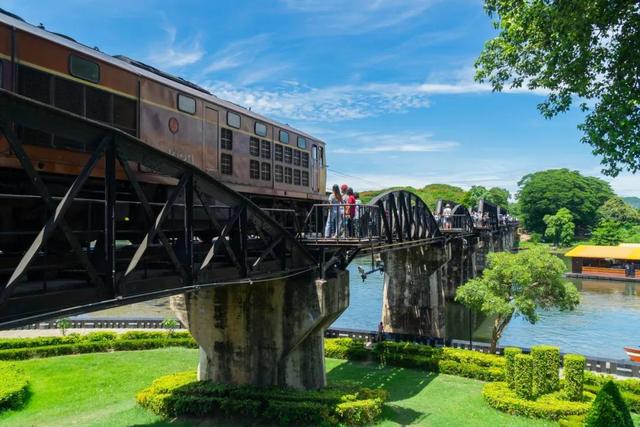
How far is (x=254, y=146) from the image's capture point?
17.6 metres

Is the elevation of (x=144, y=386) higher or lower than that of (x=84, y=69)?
lower

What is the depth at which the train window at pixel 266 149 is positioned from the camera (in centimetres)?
1811

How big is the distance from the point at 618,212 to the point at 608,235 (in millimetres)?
→ 27625

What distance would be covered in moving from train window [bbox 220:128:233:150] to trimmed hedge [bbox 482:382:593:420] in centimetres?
1246

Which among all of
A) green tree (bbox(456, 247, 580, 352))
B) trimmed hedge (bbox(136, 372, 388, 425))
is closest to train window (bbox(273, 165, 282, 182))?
trimmed hedge (bbox(136, 372, 388, 425))

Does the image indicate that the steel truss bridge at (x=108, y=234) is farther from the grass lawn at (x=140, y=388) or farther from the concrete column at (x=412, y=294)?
the concrete column at (x=412, y=294)

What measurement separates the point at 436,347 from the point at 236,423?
1245 centimetres

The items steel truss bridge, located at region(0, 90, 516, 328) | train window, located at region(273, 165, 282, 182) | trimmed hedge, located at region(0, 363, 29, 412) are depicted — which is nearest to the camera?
steel truss bridge, located at region(0, 90, 516, 328)

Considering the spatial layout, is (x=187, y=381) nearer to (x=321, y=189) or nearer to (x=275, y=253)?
(x=275, y=253)

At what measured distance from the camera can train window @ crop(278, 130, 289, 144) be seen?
1929cm

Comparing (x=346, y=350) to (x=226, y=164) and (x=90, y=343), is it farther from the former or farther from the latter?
(x=90, y=343)

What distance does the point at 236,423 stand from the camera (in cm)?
1466

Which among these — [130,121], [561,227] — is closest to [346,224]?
[130,121]

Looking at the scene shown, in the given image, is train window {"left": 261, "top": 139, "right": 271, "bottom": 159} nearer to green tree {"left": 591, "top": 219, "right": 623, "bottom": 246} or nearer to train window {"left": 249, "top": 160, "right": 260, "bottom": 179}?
train window {"left": 249, "top": 160, "right": 260, "bottom": 179}
